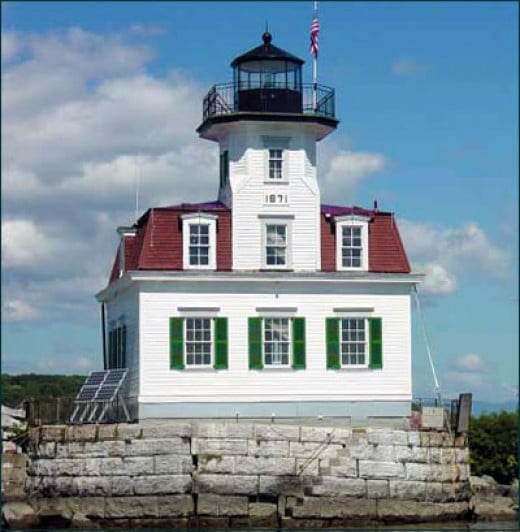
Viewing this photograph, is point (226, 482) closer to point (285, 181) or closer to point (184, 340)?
point (184, 340)

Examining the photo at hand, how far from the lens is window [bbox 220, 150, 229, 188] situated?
36.3 metres

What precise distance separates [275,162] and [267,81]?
210cm

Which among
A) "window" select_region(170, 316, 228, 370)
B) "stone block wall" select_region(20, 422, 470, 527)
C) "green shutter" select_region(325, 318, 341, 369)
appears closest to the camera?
"stone block wall" select_region(20, 422, 470, 527)

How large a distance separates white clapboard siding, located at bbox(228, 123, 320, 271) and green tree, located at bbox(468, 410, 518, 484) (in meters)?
10.8

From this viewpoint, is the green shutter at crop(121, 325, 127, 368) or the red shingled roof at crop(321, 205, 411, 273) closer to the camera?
the red shingled roof at crop(321, 205, 411, 273)

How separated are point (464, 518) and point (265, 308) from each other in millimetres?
6535

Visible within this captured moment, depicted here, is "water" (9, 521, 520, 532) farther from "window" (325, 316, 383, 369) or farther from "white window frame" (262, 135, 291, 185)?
"white window frame" (262, 135, 291, 185)

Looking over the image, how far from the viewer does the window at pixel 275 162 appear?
117 feet

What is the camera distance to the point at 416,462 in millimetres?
32625

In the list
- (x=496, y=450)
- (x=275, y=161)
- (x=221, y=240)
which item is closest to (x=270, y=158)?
(x=275, y=161)

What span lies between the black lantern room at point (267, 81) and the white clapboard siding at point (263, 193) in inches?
22.7

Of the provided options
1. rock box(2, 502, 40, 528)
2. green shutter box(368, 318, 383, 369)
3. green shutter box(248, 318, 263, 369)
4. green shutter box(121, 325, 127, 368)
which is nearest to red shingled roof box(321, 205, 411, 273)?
green shutter box(368, 318, 383, 369)

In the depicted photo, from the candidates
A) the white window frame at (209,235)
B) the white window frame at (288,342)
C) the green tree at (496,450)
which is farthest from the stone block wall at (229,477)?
the green tree at (496,450)

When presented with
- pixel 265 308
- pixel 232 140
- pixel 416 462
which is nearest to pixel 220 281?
pixel 265 308
